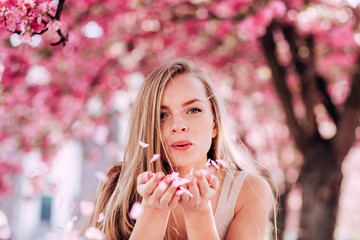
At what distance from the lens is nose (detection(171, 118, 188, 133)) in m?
2.40

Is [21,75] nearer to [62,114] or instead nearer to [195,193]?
[62,114]

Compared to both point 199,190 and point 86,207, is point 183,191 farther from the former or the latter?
point 86,207

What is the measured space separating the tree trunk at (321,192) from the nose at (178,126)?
4061 mm

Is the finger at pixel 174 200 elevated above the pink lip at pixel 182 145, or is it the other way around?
the pink lip at pixel 182 145

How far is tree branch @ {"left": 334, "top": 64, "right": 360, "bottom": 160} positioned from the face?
12.1 ft

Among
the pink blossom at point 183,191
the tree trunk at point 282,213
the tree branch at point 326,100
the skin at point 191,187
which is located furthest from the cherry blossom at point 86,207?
the tree trunk at point 282,213

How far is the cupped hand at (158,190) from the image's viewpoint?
1.98m

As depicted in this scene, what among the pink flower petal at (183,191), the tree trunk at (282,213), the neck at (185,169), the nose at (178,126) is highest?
the nose at (178,126)

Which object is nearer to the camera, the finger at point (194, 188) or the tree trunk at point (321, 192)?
the finger at point (194, 188)

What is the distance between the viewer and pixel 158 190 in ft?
6.54

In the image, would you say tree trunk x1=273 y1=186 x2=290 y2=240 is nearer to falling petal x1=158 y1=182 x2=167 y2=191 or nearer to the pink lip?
the pink lip

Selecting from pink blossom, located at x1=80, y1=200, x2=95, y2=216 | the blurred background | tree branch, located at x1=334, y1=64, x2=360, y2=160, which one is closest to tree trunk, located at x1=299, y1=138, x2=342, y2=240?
the blurred background

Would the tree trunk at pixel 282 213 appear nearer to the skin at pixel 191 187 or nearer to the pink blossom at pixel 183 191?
the skin at pixel 191 187

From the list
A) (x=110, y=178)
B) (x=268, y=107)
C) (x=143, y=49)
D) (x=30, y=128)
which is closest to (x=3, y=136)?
(x=30, y=128)
